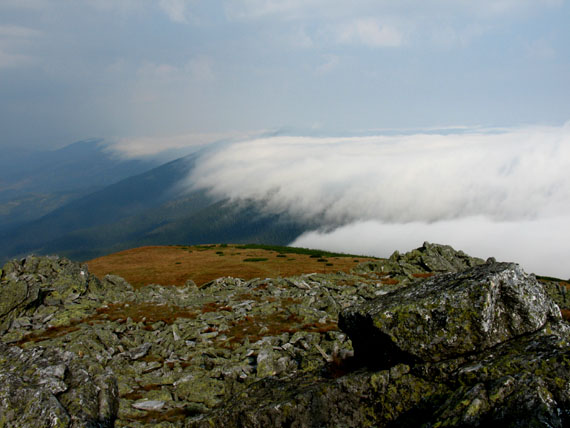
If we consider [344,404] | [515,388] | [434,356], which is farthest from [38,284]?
[515,388]

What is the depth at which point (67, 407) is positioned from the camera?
12500 millimetres

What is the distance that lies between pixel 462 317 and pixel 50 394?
48.5 ft

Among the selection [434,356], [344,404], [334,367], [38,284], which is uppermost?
[434,356]

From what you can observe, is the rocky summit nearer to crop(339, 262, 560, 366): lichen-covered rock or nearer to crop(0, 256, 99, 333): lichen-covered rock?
crop(339, 262, 560, 366): lichen-covered rock

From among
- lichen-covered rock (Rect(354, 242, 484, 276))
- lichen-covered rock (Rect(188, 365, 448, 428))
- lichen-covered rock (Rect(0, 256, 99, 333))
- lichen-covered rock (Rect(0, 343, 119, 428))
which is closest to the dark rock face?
lichen-covered rock (Rect(188, 365, 448, 428))

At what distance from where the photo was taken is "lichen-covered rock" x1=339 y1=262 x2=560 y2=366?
8781 mm

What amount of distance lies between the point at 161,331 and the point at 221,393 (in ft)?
37.4

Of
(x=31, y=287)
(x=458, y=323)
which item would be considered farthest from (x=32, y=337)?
(x=458, y=323)

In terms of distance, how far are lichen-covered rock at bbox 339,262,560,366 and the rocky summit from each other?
0.03m

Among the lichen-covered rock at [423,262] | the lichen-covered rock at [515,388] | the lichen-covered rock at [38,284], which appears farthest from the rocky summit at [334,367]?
the lichen-covered rock at [423,262]

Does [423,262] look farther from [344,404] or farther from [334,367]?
[344,404]

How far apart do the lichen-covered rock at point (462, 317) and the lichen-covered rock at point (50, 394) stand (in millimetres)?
11193

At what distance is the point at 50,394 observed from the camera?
12.6 metres

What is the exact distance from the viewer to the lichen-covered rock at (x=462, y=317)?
8.78 metres
